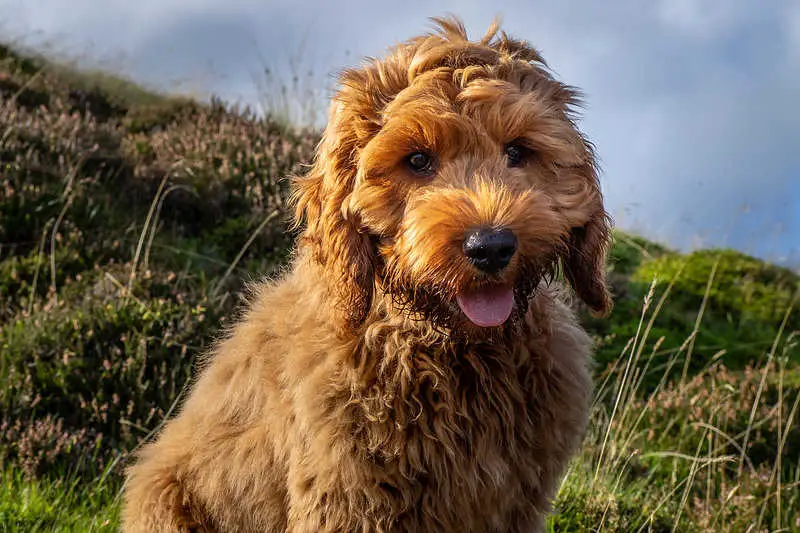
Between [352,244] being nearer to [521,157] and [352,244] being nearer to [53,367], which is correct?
[521,157]

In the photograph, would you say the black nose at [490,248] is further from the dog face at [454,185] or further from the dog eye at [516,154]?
the dog eye at [516,154]

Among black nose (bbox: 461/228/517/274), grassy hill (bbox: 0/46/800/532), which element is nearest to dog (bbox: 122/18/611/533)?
black nose (bbox: 461/228/517/274)

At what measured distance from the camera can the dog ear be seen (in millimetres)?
3373

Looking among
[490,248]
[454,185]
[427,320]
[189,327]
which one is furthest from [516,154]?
[189,327]

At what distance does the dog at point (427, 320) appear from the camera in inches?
120

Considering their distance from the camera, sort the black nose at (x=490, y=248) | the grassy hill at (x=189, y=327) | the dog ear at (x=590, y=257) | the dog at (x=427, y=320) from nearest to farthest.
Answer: the black nose at (x=490, y=248), the dog at (x=427, y=320), the dog ear at (x=590, y=257), the grassy hill at (x=189, y=327)

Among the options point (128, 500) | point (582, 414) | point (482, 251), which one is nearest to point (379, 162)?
point (482, 251)

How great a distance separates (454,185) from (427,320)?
52cm

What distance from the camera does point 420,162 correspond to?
3.14 m

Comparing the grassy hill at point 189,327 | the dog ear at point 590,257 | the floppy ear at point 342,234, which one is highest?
the dog ear at point 590,257

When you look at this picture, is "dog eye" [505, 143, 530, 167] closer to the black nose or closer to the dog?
the dog

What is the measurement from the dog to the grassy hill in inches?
54.7

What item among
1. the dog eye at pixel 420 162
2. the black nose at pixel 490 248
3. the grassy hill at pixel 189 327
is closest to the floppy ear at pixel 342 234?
the dog eye at pixel 420 162

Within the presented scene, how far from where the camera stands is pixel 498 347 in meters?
3.36
